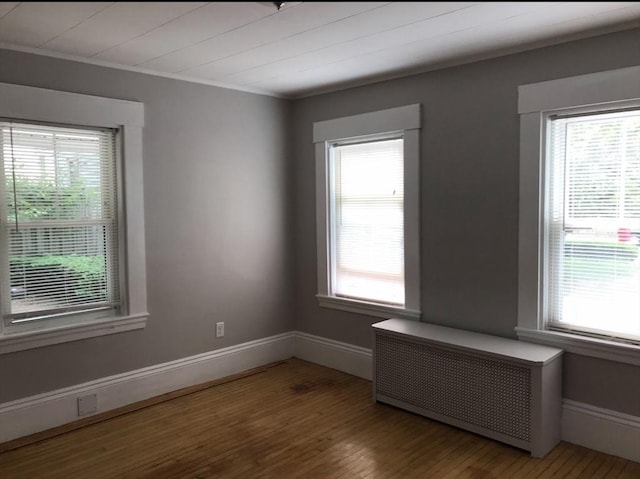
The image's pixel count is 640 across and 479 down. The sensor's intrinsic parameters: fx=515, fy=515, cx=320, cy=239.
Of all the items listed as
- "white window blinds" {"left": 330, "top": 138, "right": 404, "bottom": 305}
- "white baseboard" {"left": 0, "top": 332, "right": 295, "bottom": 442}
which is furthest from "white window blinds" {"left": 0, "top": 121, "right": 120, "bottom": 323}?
"white window blinds" {"left": 330, "top": 138, "right": 404, "bottom": 305}

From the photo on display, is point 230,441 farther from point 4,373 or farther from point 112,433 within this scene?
point 4,373

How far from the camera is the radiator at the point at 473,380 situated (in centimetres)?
289

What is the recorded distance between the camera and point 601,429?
294 centimetres

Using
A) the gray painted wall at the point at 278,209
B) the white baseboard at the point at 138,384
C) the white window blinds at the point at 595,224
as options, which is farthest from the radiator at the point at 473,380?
the white baseboard at the point at 138,384

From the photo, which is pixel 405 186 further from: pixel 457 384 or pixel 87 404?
pixel 87 404

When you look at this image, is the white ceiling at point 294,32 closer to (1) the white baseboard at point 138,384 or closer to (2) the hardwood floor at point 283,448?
(1) the white baseboard at point 138,384

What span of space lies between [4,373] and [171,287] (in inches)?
46.3

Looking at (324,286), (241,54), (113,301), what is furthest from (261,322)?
(241,54)

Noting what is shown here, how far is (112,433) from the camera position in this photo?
321 centimetres

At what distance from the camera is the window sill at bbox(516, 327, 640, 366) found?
9.23 feet

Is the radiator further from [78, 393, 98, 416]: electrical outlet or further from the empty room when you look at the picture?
[78, 393, 98, 416]: electrical outlet

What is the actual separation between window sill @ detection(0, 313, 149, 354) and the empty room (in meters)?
0.01

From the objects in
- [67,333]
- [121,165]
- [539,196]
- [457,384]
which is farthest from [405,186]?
[67,333]

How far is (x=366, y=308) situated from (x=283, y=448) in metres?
1.40
